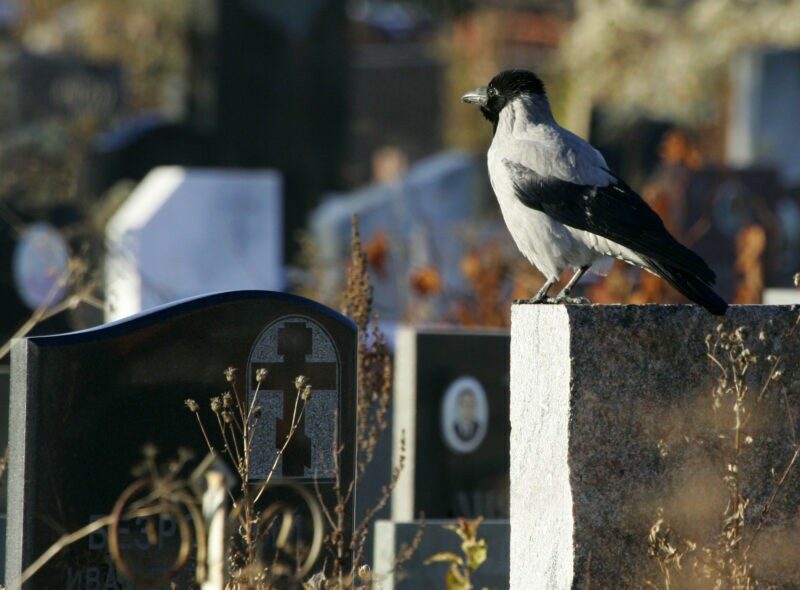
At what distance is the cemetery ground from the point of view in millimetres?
4375

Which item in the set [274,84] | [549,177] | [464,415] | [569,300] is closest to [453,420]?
[464,415]

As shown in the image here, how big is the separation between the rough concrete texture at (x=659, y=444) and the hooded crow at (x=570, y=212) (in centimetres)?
24

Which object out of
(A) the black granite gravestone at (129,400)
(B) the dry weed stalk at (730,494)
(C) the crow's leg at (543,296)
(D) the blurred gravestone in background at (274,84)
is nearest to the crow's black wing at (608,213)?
(C) the crow's leg at (543,296)

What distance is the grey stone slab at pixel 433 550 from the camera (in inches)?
235

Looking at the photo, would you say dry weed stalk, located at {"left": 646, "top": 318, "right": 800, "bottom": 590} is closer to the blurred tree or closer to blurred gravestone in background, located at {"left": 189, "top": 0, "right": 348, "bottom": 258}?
blurred gravestone in background, located at {"left": 189, "top": 0, "right": 348, "bottom": 258}

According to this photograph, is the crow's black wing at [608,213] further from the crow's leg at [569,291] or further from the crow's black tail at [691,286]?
the crow's leg at [569,291]

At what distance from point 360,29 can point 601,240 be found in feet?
102

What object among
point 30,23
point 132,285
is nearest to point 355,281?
point 132,285

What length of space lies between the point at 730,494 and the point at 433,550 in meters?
1.82

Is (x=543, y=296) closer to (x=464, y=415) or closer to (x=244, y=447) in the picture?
(x=244, y=447)

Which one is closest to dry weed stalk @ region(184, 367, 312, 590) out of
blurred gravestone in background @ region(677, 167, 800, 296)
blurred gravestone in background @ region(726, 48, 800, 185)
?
blurred gravestone in background @ region(677, 167, 800, 296)

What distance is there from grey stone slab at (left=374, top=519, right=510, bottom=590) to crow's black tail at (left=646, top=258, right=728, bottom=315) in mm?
1719

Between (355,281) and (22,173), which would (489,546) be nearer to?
(355,281)

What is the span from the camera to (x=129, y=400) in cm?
479
